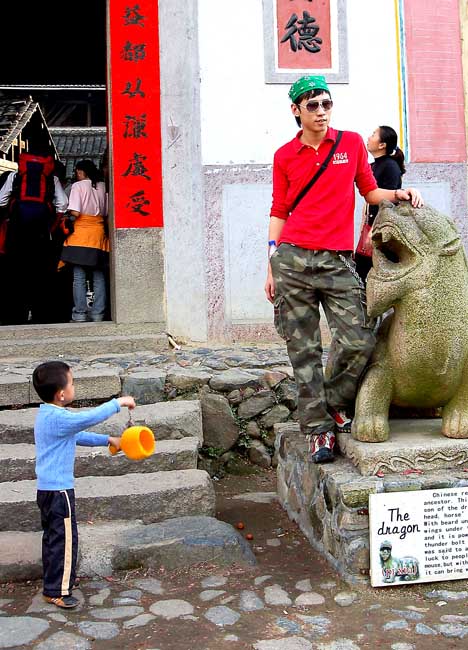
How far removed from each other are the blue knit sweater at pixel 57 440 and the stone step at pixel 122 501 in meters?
0.63

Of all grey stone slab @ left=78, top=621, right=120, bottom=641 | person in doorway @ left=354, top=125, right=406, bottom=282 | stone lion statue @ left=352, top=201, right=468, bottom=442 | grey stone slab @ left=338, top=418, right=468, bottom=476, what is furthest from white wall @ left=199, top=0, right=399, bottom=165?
grey stone slab @ left=78, top=621, right=120, bottom=641

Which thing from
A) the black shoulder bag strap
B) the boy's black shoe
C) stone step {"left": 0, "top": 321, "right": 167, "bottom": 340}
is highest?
the black shoulder bag strap

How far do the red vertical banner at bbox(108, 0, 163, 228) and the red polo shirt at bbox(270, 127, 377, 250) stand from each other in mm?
2883

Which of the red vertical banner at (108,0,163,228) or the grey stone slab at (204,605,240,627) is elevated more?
→ the red vertical banner at (108,0,163,228)

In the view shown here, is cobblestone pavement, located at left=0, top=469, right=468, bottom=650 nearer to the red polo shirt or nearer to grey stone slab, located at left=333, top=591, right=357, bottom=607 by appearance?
grey stone slab, located at left=333, top=591, right=357, bottom=607

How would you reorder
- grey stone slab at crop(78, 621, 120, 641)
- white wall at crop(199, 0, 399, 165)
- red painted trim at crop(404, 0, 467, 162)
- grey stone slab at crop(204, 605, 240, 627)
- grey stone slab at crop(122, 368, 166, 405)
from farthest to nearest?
1. red painted trim at crop(404, 0, 467, 162)
2. white wall at crop(199, 0, 399, 165)
3. grey stone slab at crop(122, 368, 166, 405)
4. grey stone slab at crop(204, 605, 240, 627)
5. grey stone slab at crop(78, 621, 120, 641)

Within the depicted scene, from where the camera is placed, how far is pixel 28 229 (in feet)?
26.2

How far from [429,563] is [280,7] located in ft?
16.1

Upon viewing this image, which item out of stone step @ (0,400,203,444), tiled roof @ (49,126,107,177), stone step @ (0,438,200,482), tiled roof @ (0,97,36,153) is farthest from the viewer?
tiled roof @ (49,126,107,177)

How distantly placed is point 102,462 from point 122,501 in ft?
1.56

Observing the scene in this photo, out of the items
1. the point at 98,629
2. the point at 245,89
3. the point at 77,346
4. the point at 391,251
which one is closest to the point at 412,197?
the point at 391,251

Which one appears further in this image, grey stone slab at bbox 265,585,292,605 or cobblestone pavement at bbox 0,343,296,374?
cobblestone pavement at bbox 0,343,296,374

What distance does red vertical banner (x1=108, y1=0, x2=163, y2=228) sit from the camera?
641cm

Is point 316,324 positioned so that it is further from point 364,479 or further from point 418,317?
point 364,479
